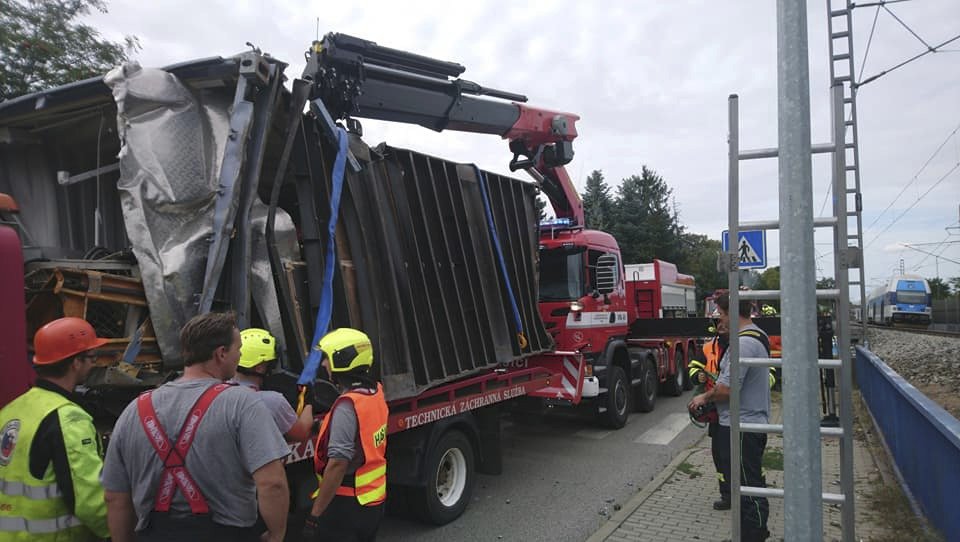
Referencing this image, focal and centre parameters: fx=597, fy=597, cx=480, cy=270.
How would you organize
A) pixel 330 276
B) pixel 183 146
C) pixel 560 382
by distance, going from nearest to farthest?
pixel 183 146 → pixel 330 276 → pixel 560 382

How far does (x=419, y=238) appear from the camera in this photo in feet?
17.4

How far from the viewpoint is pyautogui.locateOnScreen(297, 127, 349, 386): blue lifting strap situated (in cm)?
394

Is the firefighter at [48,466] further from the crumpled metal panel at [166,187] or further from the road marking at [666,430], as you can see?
the road marking at [666,430]

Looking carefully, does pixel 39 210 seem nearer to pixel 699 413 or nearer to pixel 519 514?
pixel 519 514

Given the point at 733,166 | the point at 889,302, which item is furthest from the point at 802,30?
the point at 889,302

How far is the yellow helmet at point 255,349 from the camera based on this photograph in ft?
10.5

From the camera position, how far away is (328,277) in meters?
4.18

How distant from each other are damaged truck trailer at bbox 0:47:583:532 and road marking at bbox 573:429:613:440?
312cm

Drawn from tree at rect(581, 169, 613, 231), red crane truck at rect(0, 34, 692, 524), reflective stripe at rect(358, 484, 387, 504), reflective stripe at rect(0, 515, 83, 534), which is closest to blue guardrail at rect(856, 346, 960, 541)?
reflective stripe at rect(358, 484, 387, 504)

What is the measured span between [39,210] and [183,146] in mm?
1480

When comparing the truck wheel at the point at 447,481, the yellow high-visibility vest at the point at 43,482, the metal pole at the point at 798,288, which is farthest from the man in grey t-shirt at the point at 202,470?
the truck wheel at the point at 447,481

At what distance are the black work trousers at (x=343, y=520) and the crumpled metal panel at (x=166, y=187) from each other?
4.32ft

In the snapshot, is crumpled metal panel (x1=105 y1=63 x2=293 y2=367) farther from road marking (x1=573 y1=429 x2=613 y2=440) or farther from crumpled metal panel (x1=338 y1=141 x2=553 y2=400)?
road marking (x1=573 y1=429 x2=613 y2=440)

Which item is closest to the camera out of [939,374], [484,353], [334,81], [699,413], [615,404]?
[699,413]
